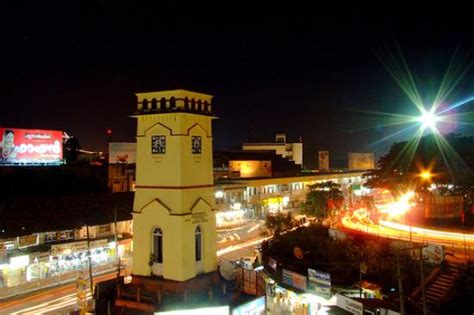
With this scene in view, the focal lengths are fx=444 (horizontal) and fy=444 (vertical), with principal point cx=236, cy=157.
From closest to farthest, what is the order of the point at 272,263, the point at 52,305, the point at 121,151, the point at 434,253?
the point at 434,253 → the point at 52,305 → the point at 272,263 → the point at 121,151

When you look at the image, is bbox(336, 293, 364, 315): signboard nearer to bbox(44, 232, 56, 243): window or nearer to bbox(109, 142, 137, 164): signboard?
bbox(44, 232, 56, 243): window

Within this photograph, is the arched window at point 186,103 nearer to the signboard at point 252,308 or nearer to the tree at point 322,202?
the signboard at point 252,308

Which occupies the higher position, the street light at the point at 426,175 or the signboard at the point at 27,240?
the street light at the point at 426,175

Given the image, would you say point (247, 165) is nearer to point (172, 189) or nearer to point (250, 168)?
point (250, 168)

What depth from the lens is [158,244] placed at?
1598 centimetres

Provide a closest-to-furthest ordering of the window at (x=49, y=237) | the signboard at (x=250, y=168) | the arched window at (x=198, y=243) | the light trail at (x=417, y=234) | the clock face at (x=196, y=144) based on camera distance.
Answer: the clock face at (x=196, y=144) < the arched window at (x=198, y=243) < the light trail at (x=417, y=234) < the window at (x=49, y=237) < the signboard at (x=250, y=168)

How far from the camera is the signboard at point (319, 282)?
65.3 feet

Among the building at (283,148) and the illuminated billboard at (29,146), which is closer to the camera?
the illuminated billboard at (29,146)

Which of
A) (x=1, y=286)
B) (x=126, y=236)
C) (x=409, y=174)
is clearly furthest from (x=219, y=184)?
(x=1, y=286)

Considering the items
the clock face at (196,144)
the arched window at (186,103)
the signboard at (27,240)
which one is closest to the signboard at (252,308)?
the clock face at (196,144)

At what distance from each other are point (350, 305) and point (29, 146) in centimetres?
3254

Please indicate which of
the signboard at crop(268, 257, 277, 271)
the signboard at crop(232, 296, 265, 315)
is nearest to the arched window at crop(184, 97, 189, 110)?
the signboard at crop(232, 296, 265, 315)

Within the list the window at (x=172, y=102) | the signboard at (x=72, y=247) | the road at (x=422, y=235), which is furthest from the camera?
the signboard at (x=72, y=247)

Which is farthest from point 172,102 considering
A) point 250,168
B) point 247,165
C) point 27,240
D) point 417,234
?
point 250,168
